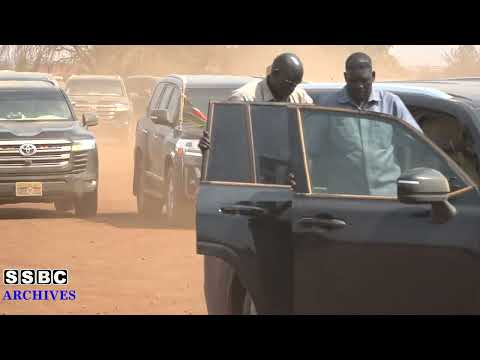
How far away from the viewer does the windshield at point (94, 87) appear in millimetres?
38000

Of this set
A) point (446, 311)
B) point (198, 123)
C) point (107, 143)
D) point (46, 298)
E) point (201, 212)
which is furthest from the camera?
point (107, 143)

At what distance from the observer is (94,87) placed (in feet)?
125

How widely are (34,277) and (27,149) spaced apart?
16.5 ft

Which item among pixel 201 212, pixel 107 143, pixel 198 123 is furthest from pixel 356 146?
pixel 107 143

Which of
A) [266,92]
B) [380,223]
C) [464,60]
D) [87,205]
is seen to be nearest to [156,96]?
[87,205]

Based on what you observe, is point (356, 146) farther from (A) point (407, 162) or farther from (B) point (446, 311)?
(B) point (446, 311)

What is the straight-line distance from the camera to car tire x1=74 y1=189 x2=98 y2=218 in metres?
→ 18.7

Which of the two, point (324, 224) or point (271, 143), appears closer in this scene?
point (324, 224)

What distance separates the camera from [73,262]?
14.3 meters

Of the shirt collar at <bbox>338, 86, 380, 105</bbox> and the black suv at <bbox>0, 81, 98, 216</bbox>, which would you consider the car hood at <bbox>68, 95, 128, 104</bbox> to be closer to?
the black suv at <bbox>0, 81, 98, 216</bbox>

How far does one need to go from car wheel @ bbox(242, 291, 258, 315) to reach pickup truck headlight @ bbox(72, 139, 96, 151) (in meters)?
11.2

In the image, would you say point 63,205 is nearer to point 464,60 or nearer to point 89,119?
point 89,119
